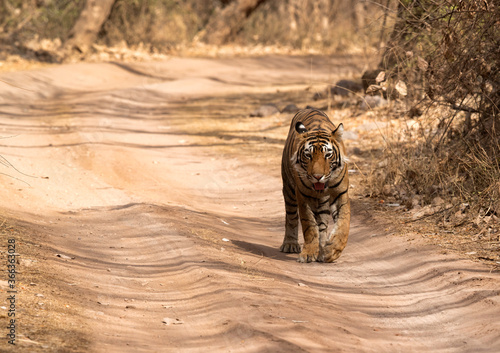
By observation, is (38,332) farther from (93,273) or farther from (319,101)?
(319,101)

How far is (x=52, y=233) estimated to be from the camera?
283 inches

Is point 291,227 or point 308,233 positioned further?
point 291,227

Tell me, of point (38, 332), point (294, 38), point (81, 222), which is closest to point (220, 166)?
point (81, 222)

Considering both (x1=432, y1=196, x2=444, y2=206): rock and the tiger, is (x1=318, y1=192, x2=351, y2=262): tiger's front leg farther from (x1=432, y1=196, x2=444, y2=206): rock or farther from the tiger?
(x1=432, y1=196, x2=444, y2=206): rock

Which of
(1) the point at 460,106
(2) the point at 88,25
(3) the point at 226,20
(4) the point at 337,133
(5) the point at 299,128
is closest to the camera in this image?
(4) the point at 337,133

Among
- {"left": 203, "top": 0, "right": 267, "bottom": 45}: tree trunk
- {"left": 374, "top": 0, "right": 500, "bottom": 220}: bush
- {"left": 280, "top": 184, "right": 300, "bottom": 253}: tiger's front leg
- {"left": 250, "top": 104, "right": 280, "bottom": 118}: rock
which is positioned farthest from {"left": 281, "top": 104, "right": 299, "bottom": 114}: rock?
{"left": 203, "top": 0, "right": 267, "bottom": 45}: tree trunk

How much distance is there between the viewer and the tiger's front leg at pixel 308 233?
6.70 metres

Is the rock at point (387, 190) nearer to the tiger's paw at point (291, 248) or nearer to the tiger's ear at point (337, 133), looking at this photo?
the tiger's paw at point (291, 248)

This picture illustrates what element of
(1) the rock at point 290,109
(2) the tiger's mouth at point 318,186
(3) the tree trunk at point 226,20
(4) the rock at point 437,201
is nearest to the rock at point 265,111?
(1) the rock at point 290,109

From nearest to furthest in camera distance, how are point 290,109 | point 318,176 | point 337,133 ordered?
1. point 318,176
2. point 337,133
3. point 290,109

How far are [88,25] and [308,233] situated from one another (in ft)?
69.7

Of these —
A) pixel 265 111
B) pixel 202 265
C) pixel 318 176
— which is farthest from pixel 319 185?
pixel 265 111

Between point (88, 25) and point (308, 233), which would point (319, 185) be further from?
point (88, 25)

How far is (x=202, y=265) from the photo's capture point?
6.32 metres
